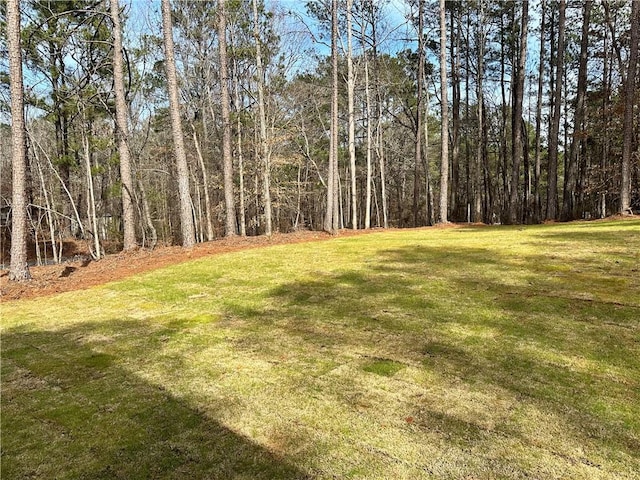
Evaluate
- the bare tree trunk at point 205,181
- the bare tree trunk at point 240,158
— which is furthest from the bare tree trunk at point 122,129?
the bare tree trunk at point 205,181

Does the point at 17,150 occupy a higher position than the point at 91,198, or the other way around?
the point at 17,150

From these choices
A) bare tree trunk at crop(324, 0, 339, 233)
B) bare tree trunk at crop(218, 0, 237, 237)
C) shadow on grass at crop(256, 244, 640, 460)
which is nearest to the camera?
shadow on grass at crop(256, 244, 640, 460)

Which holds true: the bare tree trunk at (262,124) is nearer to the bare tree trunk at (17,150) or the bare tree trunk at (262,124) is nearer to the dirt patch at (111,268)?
the dirt patch at (111,268)

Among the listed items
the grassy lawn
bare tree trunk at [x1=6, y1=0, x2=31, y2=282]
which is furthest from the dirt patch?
the grassy lawn

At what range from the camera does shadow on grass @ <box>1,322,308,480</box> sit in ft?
6.48

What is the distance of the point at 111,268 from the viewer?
8.47m

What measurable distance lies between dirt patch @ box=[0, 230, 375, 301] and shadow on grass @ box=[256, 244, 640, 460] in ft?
13.7

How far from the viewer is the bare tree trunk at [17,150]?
22.8ft

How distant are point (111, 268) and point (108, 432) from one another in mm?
6988

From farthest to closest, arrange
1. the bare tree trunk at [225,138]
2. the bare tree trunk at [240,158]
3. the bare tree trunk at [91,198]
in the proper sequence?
the bare tree trunk at [240,158]
the bare tree trunk at [225,138]
the bare tree trunk at [91,198]

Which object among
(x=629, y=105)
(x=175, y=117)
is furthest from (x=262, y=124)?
(x=629, y=105)

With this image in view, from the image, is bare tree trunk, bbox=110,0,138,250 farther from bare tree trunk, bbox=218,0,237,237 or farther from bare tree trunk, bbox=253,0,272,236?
bare tree trunk, bbox=253,0,272,236

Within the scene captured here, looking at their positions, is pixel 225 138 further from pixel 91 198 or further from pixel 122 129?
pixel 91 198

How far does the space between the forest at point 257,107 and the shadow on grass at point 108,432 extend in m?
5.45
